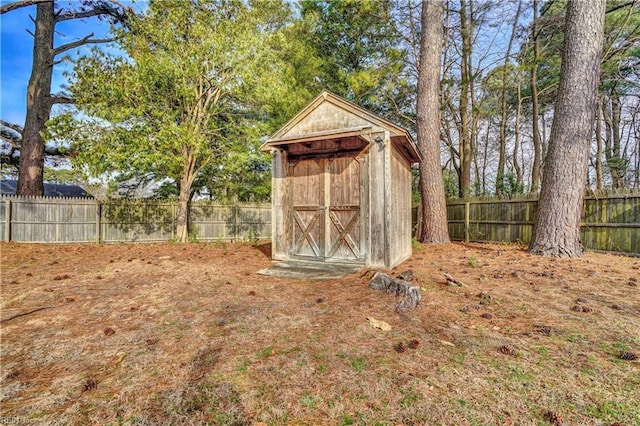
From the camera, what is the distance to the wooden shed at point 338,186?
5.63m

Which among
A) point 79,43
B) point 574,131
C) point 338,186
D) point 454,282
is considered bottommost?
point 454,282

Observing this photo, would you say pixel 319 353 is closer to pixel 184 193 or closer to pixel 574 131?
pixel 574 131

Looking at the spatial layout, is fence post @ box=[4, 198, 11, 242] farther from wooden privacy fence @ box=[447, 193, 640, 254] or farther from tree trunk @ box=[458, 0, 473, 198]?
tree trunk @ box=[458, 0, 473, 198]

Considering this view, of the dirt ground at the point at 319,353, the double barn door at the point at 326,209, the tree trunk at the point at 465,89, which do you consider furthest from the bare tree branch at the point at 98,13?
the tree trunk at the point at 465,89

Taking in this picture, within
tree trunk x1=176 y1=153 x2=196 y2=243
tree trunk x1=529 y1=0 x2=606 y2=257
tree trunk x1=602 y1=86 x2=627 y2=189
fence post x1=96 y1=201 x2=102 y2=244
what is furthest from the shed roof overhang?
tree trunk x1=602 y1=86 x2=627 y2=189

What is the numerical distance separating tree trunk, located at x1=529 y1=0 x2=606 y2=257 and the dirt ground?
2.13 m

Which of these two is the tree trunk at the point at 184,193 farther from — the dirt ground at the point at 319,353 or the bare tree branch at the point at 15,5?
the dirt ground at the point at 319,353

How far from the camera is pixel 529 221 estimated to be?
8664 millimetres

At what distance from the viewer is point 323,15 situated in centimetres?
1429

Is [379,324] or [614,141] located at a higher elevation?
[614,141]

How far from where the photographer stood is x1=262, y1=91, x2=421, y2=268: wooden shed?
18.5 ft

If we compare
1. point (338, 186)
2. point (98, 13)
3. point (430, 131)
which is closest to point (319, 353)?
point (338, 186)

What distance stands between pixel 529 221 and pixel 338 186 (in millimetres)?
6368

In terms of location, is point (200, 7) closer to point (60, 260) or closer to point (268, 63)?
point (268, 63)
